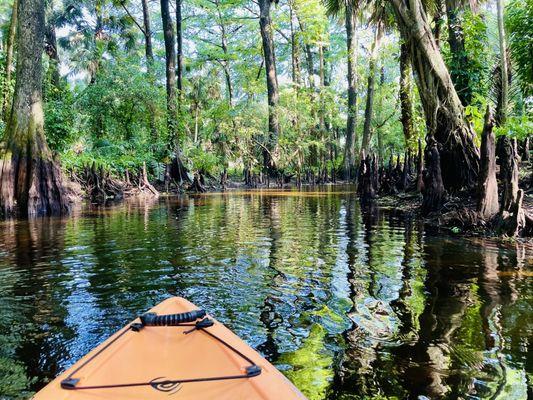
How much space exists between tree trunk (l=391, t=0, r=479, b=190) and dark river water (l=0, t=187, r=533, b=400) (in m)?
2.24

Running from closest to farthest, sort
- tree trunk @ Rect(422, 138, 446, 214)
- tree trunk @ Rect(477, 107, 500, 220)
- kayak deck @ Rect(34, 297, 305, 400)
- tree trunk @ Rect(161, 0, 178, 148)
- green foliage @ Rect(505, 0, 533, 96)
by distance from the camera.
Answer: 1. kayak deck @ Rect(34, 297, 305, 400)
2. tree trunk @ Rect(477, 107, 500, 220)
3. tree trunk @ Rect(422, 138, 446, 214)
4. green foliage @ Rect(505, 0, 533, 96)
5. tree trunk @ Rect(161, 0, 178, 148)

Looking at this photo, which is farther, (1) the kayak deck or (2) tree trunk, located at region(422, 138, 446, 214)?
(2) tree trunk, located at region(422, 138, 446, 214)

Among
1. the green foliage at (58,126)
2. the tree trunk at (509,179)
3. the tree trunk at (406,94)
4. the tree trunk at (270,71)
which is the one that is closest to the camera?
the tree trunk at (509,179)

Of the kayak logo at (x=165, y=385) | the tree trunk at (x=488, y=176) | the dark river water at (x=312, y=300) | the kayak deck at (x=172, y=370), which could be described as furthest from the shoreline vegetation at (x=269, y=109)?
the kayak logo at (x=165, y=385)

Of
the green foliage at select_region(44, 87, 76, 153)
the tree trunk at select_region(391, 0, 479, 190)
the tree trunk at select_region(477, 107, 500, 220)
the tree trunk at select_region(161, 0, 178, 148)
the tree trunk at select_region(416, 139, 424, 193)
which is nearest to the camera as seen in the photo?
the tree trunk at select_region(477, 107, 500, 220)

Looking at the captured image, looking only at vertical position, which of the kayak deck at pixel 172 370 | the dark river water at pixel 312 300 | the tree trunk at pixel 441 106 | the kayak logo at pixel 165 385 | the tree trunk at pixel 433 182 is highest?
the tree trunk at pixel 441 106

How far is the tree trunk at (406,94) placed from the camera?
15.6 meters

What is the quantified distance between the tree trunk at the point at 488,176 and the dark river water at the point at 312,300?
81 centimetres

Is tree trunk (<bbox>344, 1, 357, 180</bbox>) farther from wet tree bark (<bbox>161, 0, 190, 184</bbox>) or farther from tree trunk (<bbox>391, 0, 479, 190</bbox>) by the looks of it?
tree trunk (<bbox>391, 0, 479, 190</bbox>)

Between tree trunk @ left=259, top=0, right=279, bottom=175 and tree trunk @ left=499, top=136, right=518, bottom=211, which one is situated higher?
tree trunk @ left=259, top=0, right=279, bottom=175

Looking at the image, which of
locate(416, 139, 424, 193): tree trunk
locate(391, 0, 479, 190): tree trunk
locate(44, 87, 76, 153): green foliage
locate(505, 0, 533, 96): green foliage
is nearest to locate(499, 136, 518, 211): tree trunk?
locate(391, 0, 479, 190): tree trunk

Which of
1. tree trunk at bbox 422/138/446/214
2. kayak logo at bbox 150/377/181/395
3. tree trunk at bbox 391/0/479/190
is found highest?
tree trunk at bbox 391/0/479/190

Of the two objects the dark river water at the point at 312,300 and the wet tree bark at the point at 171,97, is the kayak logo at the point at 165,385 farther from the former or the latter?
the wet tree bark at the point at 171,97

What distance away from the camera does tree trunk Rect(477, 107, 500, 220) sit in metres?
7.79
